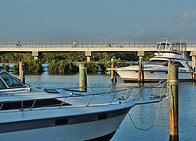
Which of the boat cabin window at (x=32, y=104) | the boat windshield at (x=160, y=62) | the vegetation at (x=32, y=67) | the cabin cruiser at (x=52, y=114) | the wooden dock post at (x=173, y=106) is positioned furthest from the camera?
the vegetation at (x=32, y=67)

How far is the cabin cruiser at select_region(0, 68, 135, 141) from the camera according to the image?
1164 centimetres

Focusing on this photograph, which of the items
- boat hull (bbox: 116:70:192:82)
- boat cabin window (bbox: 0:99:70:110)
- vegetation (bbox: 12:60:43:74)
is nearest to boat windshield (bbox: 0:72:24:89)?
boat cabin window (bbox: 0:99:70:110)

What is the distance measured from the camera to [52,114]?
1200cm

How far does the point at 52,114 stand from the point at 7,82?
2.65 metres

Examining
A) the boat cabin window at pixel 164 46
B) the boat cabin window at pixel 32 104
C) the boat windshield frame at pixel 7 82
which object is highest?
the boat cabin window at pixel 164 46

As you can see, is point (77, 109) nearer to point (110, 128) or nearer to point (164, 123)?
point (110, 128)

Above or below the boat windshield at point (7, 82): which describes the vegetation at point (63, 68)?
below

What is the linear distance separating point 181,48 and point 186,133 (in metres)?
37.3

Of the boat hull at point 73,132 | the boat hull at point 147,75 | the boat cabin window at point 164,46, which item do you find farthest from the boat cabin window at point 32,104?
the boat cabin window at point 164,46

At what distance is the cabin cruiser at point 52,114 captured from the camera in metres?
11.6

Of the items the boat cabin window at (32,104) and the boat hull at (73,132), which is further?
the boat cabin window at (32,104)

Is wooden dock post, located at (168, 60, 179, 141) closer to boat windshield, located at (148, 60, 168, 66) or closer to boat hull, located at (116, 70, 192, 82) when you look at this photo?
boat hull, located at (116, 70, 192, 82)

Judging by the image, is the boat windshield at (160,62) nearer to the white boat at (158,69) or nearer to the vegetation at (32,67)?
the white boat at (158,69)

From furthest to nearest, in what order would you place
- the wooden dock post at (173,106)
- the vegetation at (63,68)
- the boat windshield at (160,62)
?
the vegetation at (63,68), the boat windshield at (160,62), the wooden dock post at (173,106)
